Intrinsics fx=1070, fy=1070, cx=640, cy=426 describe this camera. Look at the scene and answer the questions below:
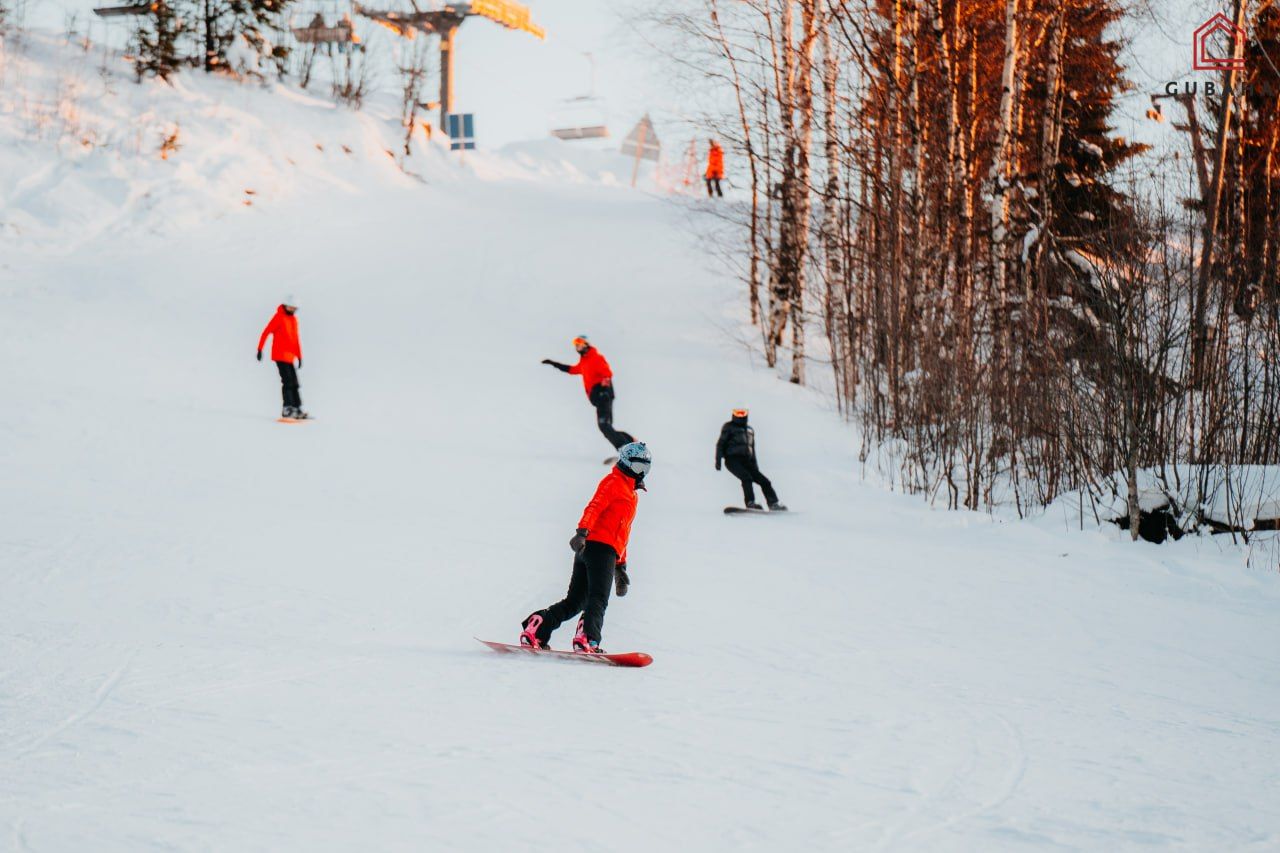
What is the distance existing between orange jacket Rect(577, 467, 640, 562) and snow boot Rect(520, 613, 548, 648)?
22.0 inches

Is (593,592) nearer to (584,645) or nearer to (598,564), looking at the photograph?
(598,564)

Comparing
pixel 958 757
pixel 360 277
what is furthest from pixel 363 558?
pixel 360 277

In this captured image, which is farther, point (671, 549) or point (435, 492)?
point (435, 492)

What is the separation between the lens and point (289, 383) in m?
13.8

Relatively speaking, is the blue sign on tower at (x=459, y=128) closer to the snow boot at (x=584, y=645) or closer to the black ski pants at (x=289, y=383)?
the black ski pants at (x=289, y=383)

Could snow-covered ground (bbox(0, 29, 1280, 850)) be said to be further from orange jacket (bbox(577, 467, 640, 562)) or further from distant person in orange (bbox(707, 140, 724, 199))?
distant person in orange (bbox(707, 140, 724, 199))

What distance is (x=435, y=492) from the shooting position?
36.0 feet

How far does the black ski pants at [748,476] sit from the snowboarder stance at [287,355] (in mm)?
A: 5854

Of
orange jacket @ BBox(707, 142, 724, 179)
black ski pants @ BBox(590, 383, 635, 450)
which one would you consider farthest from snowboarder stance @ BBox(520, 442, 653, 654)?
orange jacket @ BBox(707, 142, 724, 179)

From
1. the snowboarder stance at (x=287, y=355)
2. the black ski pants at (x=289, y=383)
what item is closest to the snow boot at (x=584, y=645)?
the snowboarder stance at (x=287, y=355)

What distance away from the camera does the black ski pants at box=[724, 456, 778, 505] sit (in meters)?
11.4

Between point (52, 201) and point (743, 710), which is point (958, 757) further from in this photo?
point (52, 201)

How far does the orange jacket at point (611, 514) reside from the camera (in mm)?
6258

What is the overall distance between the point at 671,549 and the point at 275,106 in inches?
899
